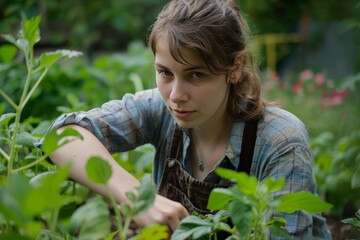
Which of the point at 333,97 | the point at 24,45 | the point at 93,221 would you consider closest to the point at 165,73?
the point at 24,45

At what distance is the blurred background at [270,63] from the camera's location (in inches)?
108

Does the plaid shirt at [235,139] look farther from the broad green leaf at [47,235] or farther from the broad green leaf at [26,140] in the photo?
the broad green leaf at [47,235]

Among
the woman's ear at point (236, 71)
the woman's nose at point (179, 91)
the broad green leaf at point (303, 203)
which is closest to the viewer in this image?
the broad green leaf at point (303, 203)

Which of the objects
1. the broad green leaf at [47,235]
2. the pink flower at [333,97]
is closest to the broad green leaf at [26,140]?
the broad green leaf at [47,235]

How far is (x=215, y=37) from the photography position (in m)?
1.72

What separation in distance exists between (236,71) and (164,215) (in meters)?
0.68

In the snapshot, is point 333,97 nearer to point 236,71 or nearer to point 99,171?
point 236,71

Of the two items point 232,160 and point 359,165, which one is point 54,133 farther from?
point 359,165

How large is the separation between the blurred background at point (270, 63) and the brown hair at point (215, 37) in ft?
0.78

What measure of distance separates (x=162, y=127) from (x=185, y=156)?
0.13 m

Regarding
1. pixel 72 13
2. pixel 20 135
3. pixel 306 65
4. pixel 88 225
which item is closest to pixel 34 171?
pixel 20 135

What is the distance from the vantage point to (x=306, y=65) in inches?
333

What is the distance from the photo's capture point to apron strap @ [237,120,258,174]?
1.82 m

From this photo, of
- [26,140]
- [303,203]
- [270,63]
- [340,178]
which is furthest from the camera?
[270,63]
